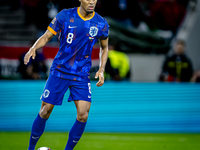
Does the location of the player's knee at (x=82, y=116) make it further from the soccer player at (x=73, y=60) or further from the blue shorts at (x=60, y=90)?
the blue shorts at (x=60, y=90)

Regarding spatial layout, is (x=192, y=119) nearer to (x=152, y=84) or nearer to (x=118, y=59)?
(x=152, y=84)

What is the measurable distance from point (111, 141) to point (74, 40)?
2.45 metres

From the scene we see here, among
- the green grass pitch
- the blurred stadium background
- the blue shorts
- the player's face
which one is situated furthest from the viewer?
the blurred stadium background

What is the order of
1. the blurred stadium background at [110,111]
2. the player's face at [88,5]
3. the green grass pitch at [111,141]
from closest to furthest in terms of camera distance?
the player's face at [88,5], the green grass pitch at [111,141], the blurred stadium background at [110,111]

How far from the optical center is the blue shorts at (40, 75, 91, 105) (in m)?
3.95

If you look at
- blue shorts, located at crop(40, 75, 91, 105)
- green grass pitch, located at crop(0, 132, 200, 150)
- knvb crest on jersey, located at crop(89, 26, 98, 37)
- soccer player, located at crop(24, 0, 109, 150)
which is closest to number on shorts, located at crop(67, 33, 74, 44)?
soccer player, located at crop(24, 0, 109, 150)

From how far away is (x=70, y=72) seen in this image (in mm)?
3947

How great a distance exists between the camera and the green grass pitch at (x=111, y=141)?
531 centimetres

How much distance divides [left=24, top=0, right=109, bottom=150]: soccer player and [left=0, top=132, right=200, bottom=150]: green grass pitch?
54.9 inches

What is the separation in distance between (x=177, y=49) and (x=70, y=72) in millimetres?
4162

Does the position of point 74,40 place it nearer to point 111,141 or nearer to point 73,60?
point 73,60

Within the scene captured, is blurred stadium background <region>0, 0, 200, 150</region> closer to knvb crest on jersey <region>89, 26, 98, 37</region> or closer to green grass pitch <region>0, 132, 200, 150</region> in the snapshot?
green grass pitch <region>0, 132, 200, 150</region>

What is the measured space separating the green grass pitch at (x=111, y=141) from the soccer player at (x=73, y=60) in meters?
1.40

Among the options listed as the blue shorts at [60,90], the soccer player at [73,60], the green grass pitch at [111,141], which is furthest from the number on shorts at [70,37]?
the green grass pitch at [111,141]
